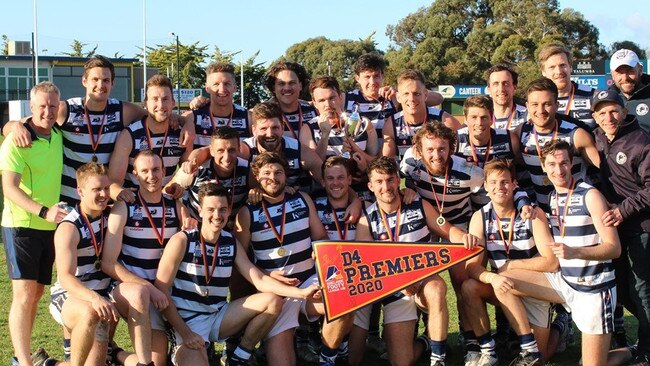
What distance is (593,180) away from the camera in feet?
21.7

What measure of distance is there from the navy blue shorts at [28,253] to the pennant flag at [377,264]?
2024 millimetres

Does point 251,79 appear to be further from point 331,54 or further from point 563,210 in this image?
point 563,210

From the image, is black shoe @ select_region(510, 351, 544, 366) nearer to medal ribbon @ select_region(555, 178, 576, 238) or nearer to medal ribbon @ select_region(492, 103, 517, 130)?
medal ribbon @ select_region(555, 178, 576, 238)

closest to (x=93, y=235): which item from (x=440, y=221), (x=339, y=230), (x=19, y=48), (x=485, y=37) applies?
(x=339, y=230)

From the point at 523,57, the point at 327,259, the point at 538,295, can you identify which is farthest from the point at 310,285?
the point at 523,57

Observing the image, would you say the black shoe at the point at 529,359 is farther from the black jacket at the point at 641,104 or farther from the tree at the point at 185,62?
the tree at the point at 185,62

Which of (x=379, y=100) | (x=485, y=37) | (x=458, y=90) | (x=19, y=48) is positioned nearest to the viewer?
(x=379, y=100)

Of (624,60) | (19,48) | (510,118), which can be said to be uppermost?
(19,48)

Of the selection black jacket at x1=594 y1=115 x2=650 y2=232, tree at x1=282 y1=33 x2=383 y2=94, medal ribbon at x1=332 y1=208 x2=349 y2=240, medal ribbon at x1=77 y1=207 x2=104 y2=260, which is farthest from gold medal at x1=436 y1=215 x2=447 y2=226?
tree at x1=282 y1=33 x2=383 y2=94

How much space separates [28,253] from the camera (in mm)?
6219

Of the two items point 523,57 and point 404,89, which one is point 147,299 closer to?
point 404,89

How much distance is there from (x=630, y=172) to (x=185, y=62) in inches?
2018

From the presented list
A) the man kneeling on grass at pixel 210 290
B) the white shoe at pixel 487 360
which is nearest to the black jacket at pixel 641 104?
the white shoe at pixel 487 360

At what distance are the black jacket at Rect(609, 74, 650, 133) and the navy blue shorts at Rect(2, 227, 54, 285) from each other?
4734 mm
